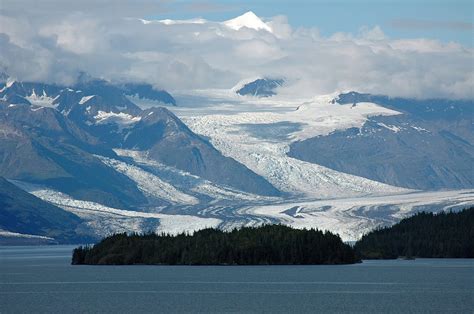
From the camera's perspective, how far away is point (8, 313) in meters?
135

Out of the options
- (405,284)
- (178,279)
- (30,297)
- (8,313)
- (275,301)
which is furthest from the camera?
(178,279)

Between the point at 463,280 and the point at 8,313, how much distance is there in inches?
2848

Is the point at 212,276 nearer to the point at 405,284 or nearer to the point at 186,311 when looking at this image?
the point at 405,284

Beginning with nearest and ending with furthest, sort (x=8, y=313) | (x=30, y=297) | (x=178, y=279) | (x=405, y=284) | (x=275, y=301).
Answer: (x=8, y=313) → (x=275, y=301) → (x=30, y=297) → (x=405, y=284) → (x=178, y=279)

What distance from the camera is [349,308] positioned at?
459ft

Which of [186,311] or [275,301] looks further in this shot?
[275,301]

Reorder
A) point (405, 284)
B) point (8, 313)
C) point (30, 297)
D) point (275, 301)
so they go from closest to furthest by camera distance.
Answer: point (8, 313), point (275, 301), point (30, 297), point (405, 284)

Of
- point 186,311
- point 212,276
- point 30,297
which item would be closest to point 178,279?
point 212,276

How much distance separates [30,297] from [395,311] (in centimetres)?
4614

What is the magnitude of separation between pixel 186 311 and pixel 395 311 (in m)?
20.7

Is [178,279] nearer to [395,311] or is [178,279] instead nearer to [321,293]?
[321,293]

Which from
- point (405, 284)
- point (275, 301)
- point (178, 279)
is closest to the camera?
point (275, 301)

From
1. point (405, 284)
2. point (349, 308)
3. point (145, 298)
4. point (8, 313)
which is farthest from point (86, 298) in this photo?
point (405, 284)

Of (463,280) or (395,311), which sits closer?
(395,311)
